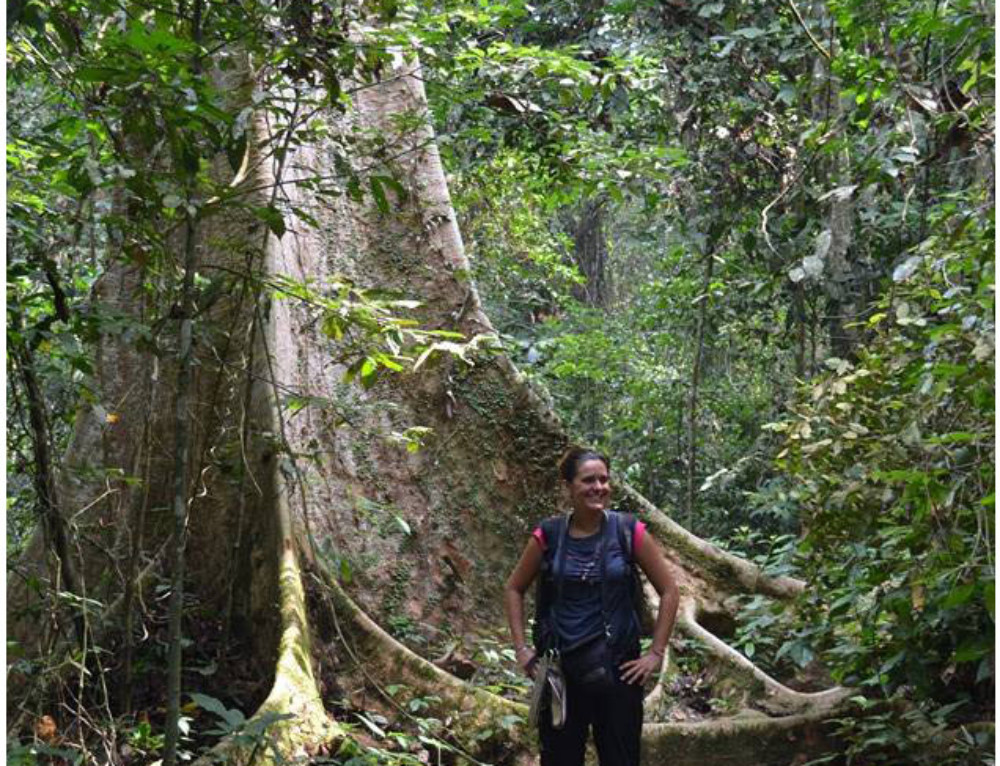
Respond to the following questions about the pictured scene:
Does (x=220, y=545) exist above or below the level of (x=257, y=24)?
below

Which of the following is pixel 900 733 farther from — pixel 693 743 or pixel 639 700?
pixel 639 700

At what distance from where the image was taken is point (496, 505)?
6.28 meters

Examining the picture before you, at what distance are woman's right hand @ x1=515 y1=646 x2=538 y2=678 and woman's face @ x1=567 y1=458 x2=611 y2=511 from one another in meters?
0.48

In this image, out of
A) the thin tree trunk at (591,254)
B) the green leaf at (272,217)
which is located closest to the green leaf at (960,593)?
the green leaf at (272,217)

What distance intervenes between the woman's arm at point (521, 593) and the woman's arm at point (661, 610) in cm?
31

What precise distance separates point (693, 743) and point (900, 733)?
0.81 metres

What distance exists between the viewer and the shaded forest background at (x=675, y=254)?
11.6ft

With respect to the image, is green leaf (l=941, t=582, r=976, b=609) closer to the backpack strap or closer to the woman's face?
the woman's face

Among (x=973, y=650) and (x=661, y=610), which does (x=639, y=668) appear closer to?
(x=661, y=610)

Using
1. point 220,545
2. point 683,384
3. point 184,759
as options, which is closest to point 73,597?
point 184,759

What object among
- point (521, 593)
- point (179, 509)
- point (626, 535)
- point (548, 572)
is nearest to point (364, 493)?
point (521, 593)

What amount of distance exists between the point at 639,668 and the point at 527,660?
362 millimetres

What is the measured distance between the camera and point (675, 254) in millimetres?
9375

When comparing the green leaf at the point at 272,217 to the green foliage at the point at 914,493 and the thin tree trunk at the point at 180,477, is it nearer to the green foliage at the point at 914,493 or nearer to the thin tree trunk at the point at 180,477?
the thin tree trunk at the point at 180,477
